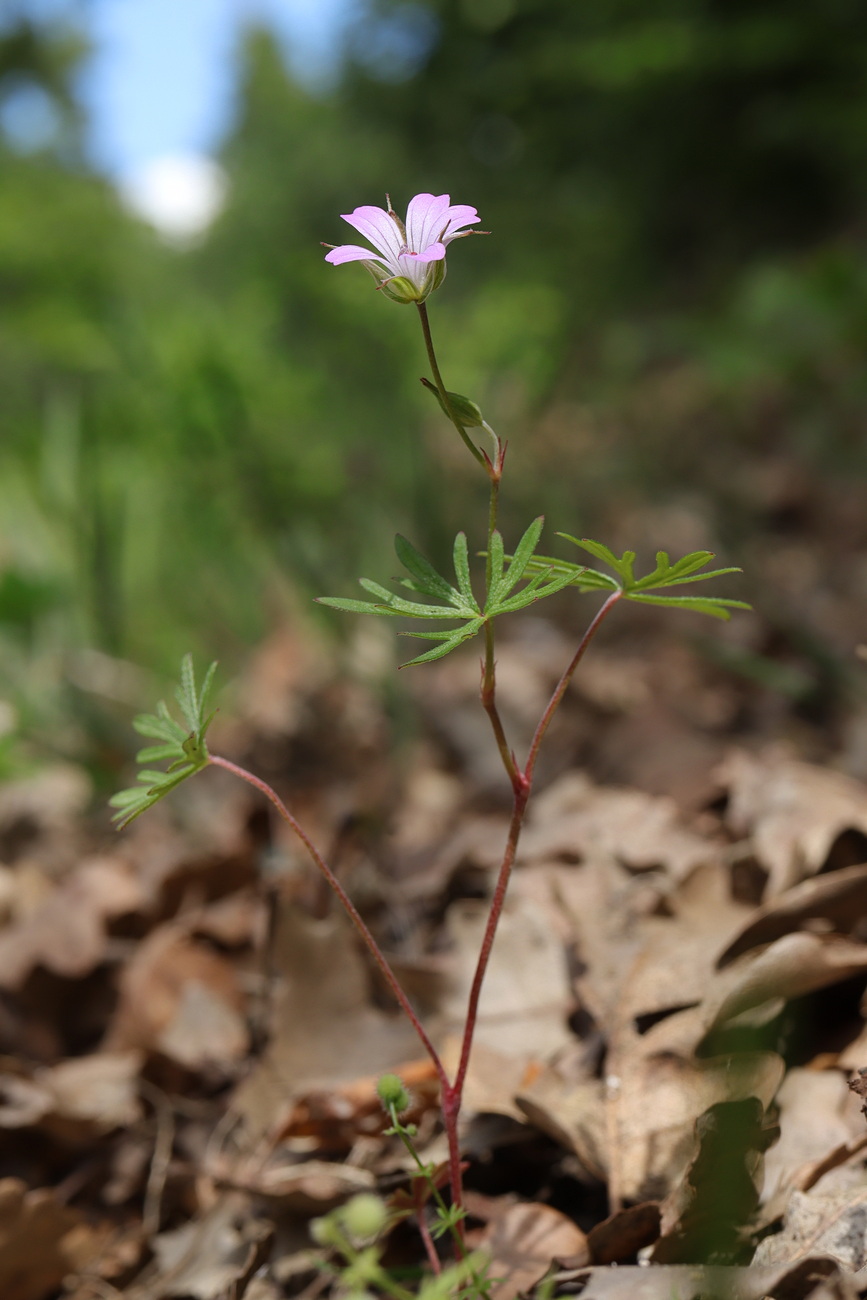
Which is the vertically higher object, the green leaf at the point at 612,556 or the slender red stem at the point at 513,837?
the green leaf at the point at 612,556

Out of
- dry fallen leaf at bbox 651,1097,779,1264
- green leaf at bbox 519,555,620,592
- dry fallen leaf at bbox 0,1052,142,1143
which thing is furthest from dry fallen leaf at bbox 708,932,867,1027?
dry fallen leaf at bbox 0,1052,142,1143

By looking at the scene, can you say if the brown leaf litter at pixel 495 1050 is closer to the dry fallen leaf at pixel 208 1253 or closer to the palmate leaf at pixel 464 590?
the dry fallen leaf at pixel 208 1253

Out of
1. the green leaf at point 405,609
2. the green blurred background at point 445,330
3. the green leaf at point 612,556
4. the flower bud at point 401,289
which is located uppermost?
the green blurred background at point 445,330

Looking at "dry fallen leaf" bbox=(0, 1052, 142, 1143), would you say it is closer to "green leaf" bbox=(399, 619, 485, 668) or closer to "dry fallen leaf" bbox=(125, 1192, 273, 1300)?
"dry fallen leaf" bbox=(125, 1192, 273, 1300)

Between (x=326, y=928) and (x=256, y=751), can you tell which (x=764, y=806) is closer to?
(x=326, y=928)

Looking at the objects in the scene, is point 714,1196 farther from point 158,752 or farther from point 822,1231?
point 158,752

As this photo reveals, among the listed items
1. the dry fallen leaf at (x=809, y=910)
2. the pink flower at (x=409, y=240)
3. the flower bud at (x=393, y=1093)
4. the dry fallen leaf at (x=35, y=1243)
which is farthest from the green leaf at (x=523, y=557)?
the dry fallen leaf at (x=35, y=1243)

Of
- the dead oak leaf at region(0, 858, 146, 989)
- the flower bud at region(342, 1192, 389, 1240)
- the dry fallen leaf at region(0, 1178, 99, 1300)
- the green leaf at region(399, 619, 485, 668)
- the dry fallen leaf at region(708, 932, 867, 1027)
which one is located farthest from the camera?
the dead oak leaf at region(0, 858, 146, 989)
